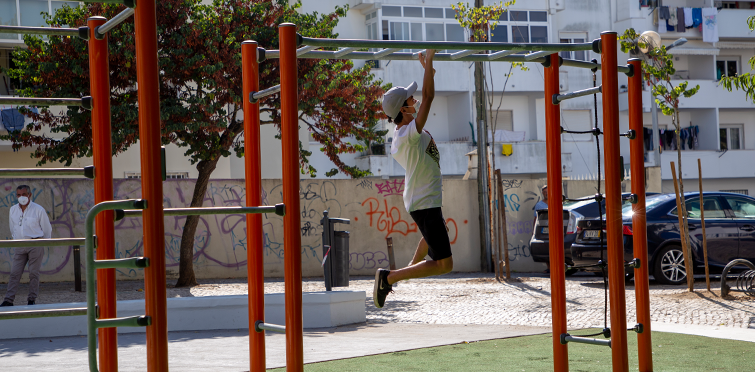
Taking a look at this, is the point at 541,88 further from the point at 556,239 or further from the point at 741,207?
the point at 556,239

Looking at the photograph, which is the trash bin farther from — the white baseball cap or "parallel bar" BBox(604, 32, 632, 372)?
"parallel bar" BBox(604, 32, 632, 372)

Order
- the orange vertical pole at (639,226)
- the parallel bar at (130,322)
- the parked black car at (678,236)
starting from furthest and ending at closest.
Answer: the parked black car at (678,236)
the orange vertical pole at (639,226)
the parallel bar at (130,322)

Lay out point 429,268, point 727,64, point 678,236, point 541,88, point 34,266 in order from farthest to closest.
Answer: point 727,64, point 541,88, point 678,236, point 34,266, point 429,268

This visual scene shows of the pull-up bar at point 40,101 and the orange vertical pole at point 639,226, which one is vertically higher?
the pull-up bar at point 40,101

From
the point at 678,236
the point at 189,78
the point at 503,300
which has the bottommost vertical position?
the point at 503,300

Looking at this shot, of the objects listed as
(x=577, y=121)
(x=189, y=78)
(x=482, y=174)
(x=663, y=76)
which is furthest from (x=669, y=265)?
(x=577, y=121)

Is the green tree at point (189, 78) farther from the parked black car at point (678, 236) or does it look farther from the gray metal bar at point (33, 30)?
the gray metal bar at point (33, 30)

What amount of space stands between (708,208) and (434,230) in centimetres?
916

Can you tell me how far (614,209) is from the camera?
4621 millimetres

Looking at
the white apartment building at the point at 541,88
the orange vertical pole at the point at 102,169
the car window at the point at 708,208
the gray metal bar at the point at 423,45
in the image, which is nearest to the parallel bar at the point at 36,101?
the orange vertical pole at the point at 102,169

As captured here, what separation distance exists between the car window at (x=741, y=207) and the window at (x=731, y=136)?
24462 millimetres

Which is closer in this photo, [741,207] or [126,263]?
[126,263]

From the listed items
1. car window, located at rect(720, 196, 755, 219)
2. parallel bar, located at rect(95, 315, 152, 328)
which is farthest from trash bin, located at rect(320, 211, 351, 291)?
car window, located at rect(720, 196, 755, 219)

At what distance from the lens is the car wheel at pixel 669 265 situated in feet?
40.6
